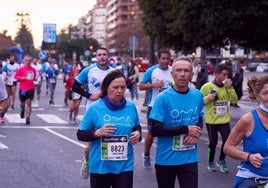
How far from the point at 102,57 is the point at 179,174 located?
11.5ft

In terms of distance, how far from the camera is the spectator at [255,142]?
15.0 feet

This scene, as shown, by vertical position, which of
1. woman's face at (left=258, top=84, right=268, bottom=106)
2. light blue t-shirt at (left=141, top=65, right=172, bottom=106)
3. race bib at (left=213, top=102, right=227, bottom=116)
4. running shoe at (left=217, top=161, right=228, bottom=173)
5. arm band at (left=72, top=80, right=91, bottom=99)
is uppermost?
woman's face at (left=258, top=84, right=268, bottom=106)

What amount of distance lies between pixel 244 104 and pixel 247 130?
797 inches

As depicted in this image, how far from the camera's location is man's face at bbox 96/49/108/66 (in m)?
8.82

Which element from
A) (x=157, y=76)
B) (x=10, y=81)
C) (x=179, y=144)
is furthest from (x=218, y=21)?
(x=179, y=144)

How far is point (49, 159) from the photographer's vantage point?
10578mm

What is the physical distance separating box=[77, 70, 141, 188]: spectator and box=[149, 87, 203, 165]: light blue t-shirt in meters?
0.38

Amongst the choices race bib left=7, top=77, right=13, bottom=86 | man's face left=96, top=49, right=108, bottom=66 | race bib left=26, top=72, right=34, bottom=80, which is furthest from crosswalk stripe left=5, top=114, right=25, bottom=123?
man's face left=96, top=49, right=108, bottom=66

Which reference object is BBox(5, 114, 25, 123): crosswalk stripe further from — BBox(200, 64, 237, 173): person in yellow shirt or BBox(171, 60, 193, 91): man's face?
BBox(171, 60, 193, 91): man's face

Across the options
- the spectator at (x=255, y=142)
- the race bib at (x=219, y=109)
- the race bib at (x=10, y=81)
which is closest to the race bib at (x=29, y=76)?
the race bib at (x=10, y=81)

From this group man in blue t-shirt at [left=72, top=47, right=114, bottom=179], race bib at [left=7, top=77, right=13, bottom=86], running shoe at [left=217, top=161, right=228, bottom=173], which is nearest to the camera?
man in blue t-shirt at [left=72, top=47, right=114, bottom=179]

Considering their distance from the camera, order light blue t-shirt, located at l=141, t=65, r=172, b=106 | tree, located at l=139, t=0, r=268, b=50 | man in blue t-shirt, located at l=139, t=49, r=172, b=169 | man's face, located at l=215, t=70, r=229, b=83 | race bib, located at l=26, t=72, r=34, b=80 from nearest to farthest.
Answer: man's face, located at l=215, t=70, r=229, b=83, man in blue t-shirt, located at l=139, t=49, r=172, b=169, light blue t-shirt, located at l=141, t=65, r=172, b=106, tree, located at l=139, t=0, r=268, b=50, race bib, located at l=26, t=72, r=34, b=80

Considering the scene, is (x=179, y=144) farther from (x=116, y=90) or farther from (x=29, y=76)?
(x=29, y=76)

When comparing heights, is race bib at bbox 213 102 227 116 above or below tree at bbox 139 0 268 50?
below
